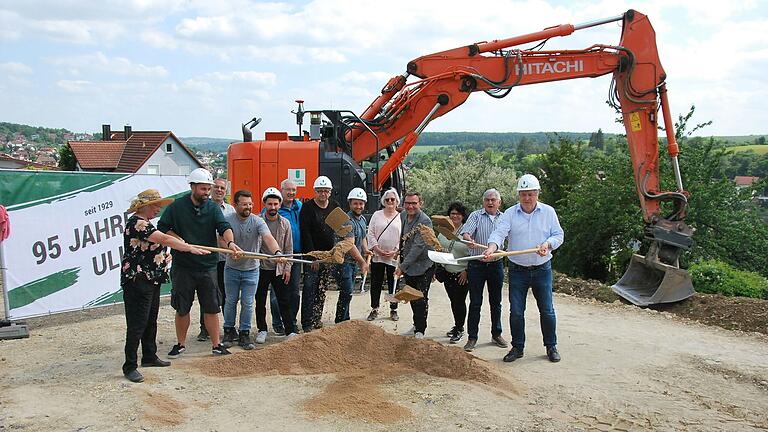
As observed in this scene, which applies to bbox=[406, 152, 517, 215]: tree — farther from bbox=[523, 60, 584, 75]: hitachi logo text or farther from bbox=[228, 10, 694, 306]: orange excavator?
bbox=[523, 60, 584, 75]: hitachi logo text

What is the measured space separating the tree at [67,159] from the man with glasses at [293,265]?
141 ft

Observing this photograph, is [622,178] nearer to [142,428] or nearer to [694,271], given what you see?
[694,271]

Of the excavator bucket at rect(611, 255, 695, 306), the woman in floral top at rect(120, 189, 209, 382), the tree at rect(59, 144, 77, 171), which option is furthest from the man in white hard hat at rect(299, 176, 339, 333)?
the tree at rect(59, 144, 77, 171)

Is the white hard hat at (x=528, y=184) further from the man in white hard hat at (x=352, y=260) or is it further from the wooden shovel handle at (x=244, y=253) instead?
the wooden shovel handle at (x=244, y=253)

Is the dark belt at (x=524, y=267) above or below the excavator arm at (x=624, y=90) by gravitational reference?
below

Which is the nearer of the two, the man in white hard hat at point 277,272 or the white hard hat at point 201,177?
the white hard hat at point 201,177

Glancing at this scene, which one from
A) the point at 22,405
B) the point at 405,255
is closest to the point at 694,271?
the point at 405,255

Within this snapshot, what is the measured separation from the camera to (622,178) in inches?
618

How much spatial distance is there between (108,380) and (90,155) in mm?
42721

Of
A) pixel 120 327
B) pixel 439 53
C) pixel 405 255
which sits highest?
pixel 439 53

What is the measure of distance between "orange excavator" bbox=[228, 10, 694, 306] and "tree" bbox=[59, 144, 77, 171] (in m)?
40.3

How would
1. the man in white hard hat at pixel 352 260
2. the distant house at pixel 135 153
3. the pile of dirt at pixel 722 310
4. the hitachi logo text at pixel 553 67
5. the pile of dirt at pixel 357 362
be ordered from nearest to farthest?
the pile of dirt at pixel 357 362 → the man in white hard hat at pixel 352 260 → the pile of dirt at pixel 722 310 → the hitachi logo text at pixel 553 67 → the distant house at pixel 135 153

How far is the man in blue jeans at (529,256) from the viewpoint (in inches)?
278

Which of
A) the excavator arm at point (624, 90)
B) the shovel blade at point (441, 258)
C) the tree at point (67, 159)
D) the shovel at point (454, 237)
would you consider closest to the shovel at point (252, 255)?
the shovel blade at point (441, 258)
